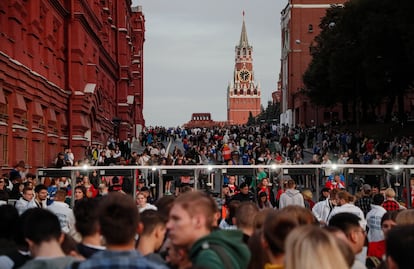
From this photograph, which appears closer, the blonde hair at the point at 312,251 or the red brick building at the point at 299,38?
the blonde hair at the point at 312,251

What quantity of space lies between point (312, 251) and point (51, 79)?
28.0m

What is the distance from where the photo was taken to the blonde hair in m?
4.84

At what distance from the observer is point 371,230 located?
12.5 m

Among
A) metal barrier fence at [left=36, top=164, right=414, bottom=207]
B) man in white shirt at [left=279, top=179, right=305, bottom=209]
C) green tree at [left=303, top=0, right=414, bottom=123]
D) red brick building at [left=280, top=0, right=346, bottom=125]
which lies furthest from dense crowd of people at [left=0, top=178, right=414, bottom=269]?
red brick building at [left=280, top=0, right=346, bottom=125]

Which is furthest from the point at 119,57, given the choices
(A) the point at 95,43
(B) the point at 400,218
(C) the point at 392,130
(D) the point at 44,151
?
(B) the point at 400,218

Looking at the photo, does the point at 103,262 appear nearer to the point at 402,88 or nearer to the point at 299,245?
the point at 299,245

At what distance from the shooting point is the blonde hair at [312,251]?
4844mm

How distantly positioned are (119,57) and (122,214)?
178 feet

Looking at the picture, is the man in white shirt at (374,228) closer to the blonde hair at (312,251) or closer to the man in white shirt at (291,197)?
the man in white shirt at (291,197)

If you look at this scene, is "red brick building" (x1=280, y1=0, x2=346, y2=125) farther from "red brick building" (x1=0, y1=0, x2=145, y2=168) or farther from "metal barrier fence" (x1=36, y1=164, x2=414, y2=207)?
"metal barrier fence" (x1=36, y1=164, x2=414, y2=207)

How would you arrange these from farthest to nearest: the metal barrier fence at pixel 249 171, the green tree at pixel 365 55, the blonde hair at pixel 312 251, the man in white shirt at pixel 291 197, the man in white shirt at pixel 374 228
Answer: the green tree at pixel 365 55 → the metal barrier fence at pixel 249 171 → the man in white shirt at pixel 291 197 → the man in white shirt at pixel 374 228 → the blonde hair at pixel 312 251

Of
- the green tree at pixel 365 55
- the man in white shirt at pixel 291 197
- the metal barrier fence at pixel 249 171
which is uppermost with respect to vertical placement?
the green tree at pixel 365 55

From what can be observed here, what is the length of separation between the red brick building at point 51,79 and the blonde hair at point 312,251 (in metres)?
19.5

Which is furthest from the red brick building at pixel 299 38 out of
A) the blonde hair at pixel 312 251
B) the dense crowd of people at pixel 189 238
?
the blonde hair at pixel 312 251
